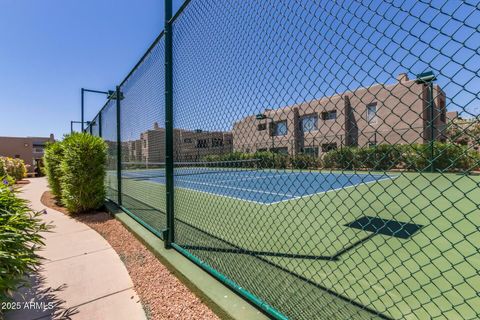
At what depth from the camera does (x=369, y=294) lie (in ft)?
7.15

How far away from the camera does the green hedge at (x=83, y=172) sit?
5.98 meters

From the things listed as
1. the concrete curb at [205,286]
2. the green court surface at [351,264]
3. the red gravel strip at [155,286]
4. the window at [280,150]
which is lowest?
the red gravel strip at [155,286]

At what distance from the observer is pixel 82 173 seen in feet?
19.7

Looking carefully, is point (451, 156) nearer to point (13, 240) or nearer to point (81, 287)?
point (13, 240)

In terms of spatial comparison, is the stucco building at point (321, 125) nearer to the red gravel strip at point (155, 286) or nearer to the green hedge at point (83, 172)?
the red gravel strip at point (155, 286)

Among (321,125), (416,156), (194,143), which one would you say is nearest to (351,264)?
(321,125)

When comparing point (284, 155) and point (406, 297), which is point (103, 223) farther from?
point (406, 297)

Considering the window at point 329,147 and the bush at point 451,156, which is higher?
the window at point 329,147

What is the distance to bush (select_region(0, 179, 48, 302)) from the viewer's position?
173 centimetres

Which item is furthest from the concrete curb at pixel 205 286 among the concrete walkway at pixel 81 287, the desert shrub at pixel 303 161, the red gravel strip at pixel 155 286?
the desert shrub at pixel 303 161

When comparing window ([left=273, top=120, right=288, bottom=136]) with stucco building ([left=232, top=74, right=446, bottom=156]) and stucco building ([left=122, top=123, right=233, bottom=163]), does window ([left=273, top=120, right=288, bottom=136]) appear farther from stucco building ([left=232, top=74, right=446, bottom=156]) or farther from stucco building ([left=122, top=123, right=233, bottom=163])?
stucco building ([left=122, top=123, right=233, bottom=163])

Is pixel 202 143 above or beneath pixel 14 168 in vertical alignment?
above

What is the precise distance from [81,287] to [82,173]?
394 centimetres

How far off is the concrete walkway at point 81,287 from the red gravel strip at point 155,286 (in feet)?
0.26
